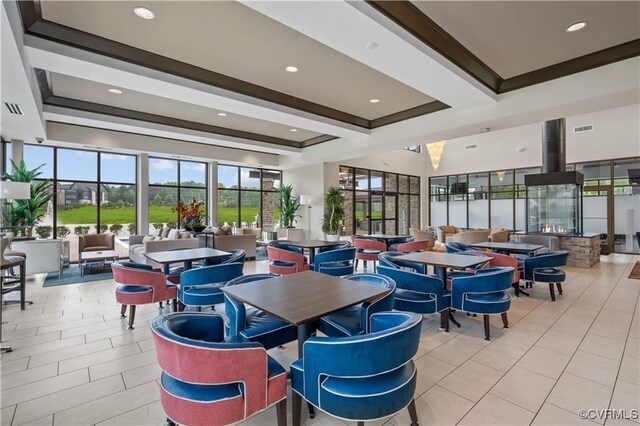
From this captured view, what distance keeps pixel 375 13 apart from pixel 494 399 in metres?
3.56

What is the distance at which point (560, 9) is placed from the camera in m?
3.35

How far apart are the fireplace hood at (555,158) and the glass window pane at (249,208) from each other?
888cm

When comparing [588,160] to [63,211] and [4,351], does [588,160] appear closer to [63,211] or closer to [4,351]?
[4,351]

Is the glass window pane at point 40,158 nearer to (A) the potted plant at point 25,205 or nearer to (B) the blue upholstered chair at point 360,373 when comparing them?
(A) the potted plant at point 25,205

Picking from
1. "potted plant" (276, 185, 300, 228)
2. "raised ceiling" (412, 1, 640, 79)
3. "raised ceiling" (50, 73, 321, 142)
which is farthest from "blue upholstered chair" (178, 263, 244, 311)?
"potted plant" (276, 185, 300, 228)

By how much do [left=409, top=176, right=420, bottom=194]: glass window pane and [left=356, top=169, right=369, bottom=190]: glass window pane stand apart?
2890mm

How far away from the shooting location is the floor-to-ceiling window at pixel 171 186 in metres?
9.36

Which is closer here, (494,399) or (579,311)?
(494,399)

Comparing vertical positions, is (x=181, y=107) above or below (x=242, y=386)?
above

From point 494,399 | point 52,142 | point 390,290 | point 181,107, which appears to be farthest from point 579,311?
point 52,142

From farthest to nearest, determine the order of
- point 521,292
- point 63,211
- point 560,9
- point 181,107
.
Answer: point 63,211, point 181,107, point 521,292, point 560,9

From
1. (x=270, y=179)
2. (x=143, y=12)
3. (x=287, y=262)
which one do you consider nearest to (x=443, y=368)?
(x=287, y=262)

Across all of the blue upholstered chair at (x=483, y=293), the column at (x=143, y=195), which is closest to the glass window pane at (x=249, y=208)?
the column at (x=143, y=195)

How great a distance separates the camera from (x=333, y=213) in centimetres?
1007
